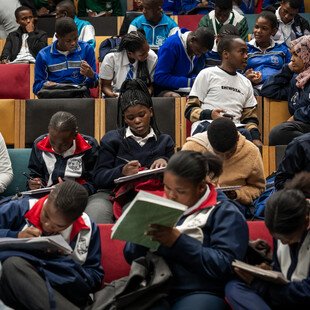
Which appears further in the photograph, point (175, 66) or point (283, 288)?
point (175, 66)

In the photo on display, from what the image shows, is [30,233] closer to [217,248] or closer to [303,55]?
[217,248]

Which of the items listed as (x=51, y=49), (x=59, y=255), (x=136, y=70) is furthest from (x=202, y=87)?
(x=59, y=255)

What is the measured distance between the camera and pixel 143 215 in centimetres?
337

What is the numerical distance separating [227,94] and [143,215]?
8.28 feet

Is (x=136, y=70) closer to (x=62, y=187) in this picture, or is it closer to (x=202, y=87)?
(x=202, y=87)

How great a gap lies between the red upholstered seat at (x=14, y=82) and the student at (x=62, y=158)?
134cm

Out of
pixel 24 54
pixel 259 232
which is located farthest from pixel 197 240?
pixel 24 54

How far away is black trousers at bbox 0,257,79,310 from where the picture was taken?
348 centimetres

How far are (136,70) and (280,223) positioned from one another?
3220mm

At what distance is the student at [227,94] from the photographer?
5695mm

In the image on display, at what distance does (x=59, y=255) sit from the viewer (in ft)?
12.1

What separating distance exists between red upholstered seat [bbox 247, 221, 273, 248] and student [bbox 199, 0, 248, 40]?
3.58 m

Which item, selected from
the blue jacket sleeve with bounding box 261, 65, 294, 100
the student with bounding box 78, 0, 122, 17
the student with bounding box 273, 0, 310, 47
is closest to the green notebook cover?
the blue jacket sleeve with bounding box 261, 65, 294, 100

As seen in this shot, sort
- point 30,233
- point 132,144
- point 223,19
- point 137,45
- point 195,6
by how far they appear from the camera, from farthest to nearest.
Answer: point 195,6, point 223,19, point 137,45, point 132,144, point 30,233
